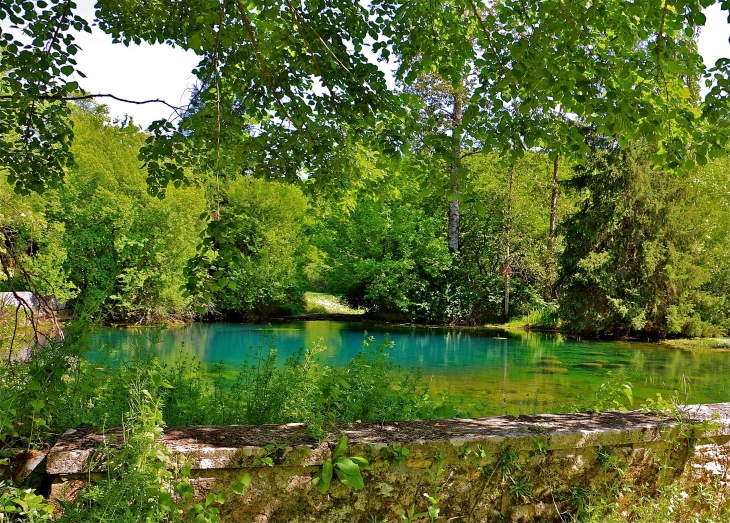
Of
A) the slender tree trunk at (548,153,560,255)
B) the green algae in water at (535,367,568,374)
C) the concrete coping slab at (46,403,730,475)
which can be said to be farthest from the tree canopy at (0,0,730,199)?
the slender tree trunk at (548,153,560,255)

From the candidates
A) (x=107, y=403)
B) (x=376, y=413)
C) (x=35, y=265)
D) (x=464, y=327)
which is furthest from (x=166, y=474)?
(x=464, y=327)

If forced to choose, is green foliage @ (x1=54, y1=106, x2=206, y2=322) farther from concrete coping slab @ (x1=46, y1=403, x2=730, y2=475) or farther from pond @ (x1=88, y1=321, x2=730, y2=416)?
concrete coping slab @ (x1=46, y1=403, x2=730, y2=475)

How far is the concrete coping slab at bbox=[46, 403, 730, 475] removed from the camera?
253 centimetres

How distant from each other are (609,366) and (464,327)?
395 inches

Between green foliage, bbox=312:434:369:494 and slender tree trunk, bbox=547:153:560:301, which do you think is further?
slender tree trunk, bbox=547:153:560:301

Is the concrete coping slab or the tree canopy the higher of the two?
the tree canopy

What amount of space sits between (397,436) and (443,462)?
27cm

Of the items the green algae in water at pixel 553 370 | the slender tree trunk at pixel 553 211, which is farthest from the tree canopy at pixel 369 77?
the slender tree trunk at pixel 553 211

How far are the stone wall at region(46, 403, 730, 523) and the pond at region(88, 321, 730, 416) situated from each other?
6.41ft

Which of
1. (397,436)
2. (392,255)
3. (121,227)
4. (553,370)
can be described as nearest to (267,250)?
(392,255)

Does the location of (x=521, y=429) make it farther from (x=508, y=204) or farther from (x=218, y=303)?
(x=218, y=303)

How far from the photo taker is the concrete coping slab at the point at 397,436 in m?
2.53

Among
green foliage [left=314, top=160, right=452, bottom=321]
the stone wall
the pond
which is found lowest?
the pond

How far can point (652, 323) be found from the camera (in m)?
17.8
